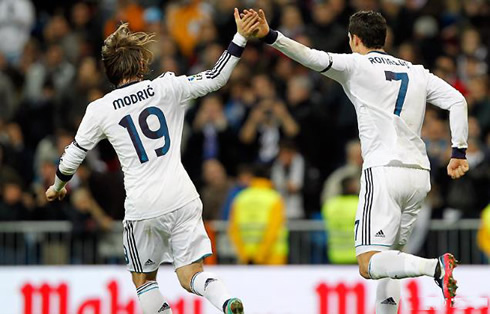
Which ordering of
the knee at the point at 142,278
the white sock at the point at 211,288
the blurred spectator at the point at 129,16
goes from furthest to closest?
the blurred spectator at the point at 129,16 < the knee at the point at 142,278 < the white sock at the point at 211,288

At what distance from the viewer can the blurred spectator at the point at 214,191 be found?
1655cm

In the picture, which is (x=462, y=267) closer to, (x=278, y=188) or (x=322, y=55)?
(x=278, y=188)

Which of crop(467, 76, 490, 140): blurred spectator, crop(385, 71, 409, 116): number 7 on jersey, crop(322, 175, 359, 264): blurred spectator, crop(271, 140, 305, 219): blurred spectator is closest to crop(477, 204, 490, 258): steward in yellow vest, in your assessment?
crop(467, 76, 490, 140): blurred spectator

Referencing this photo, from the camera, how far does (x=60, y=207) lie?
56.3 feet

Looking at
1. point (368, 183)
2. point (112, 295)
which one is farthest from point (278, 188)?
point (368, 183)

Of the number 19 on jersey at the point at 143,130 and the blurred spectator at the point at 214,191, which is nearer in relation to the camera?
the number 19 on jersey at the point at 143,130

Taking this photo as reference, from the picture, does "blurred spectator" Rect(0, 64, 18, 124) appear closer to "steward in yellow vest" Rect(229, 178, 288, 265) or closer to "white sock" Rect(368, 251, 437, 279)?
"steward in yellow vest" Rect(229, 178, 288, 265)

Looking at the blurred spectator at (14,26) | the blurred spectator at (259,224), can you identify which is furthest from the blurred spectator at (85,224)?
the blurred spectator at (14,26)

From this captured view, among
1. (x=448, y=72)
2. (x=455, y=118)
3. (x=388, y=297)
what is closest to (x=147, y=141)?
(x=388, y=297)

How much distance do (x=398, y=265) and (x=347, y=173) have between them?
6421 mm

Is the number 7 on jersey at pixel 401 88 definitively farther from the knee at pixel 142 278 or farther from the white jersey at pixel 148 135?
the knee at pixel 142 278

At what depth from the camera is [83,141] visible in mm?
10055

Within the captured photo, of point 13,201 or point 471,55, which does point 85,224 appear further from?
point 471,55

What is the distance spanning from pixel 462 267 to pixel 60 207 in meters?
5.62
